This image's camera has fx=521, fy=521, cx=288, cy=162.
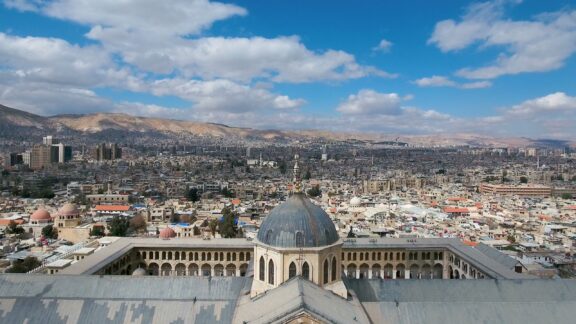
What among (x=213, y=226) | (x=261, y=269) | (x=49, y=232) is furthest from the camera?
(x=213, y=226)

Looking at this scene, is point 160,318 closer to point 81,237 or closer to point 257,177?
point 81,237

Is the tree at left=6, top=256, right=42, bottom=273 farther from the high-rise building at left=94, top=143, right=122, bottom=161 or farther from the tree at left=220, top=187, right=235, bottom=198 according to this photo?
the high-rise building at left=94, top=143, right=122, bottom=161

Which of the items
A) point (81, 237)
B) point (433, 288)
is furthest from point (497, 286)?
point (81, 237)

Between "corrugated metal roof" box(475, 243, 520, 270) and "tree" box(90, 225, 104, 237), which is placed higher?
"corrugated metal roof" box(475, 243, 520, 270)

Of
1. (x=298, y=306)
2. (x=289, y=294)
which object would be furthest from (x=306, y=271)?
(x=298, y=306)

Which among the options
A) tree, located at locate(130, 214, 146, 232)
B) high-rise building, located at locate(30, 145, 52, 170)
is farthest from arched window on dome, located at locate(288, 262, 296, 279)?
high-rise building, located at locate(30, 145, 52, 170)

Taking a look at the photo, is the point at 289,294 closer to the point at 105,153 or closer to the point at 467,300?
the point at 467,300
